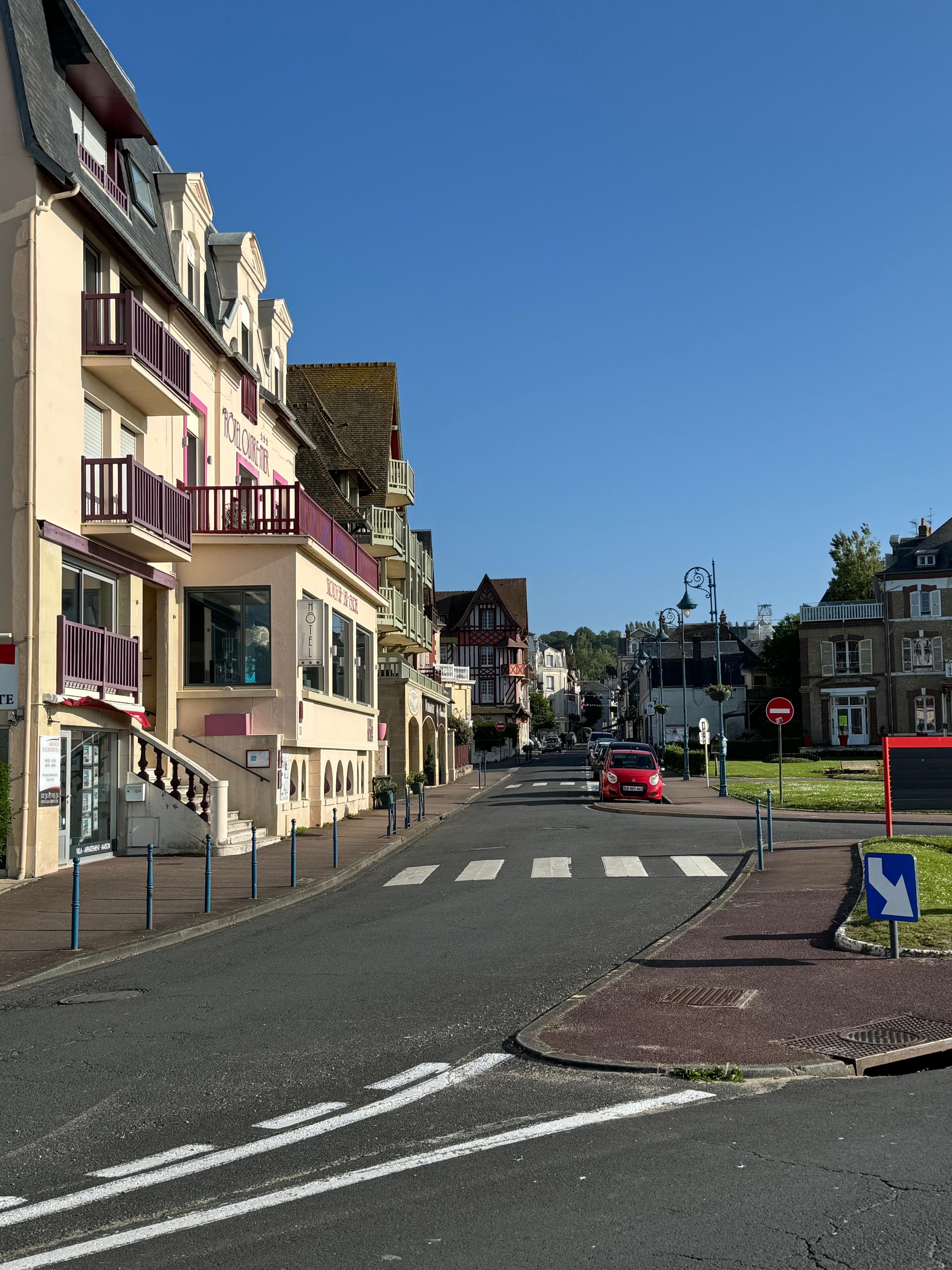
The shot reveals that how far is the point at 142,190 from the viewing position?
24.9 metres

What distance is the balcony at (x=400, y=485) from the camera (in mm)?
44188

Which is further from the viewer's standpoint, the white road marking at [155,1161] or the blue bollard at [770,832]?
the blue bollard at [770,832]

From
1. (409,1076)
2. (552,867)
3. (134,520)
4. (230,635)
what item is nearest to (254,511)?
(230,635)

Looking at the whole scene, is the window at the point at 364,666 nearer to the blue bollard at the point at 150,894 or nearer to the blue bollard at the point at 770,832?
the blue bollard at the point at 770,832

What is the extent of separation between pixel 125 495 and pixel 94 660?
2895 millimetres

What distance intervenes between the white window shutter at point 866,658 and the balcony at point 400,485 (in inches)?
1631

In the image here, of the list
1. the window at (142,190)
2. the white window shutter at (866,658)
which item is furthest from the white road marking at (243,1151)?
the white window shutter at (866,658)

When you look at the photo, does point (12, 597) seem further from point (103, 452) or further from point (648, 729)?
point (648, 729)

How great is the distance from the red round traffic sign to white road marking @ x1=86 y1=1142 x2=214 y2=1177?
24.6 meters

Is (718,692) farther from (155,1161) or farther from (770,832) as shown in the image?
(155,1161)

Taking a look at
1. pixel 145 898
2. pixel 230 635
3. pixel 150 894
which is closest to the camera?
pixel 150 894

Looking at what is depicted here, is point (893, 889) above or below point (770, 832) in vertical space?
above

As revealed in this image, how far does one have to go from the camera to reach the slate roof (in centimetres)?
4359

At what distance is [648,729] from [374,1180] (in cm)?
11134
